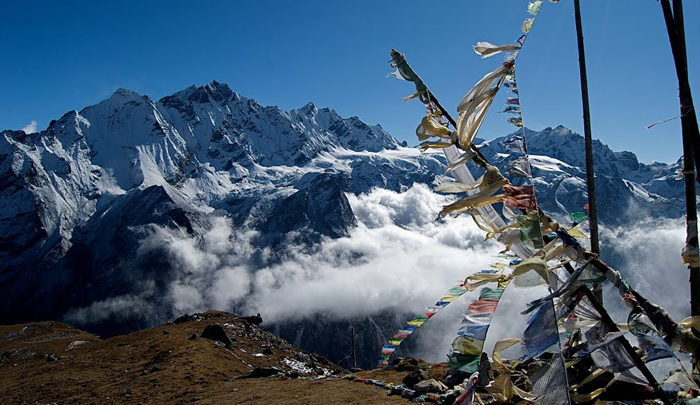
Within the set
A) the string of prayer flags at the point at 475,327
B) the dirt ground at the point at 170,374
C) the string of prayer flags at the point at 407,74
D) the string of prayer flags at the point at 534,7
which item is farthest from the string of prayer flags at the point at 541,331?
the dirt ground at the point at 170,374

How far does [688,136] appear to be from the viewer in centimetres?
112

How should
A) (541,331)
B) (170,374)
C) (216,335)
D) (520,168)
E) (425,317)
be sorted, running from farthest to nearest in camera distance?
1. (216,335)
2. (170,374)
3. (425,317)
4. (520,168)
5. (541,331)

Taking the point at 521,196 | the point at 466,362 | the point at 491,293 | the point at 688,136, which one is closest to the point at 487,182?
the point at 521,196

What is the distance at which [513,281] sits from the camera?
98 centimetres

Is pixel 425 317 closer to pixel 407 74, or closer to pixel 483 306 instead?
pixel 483 306

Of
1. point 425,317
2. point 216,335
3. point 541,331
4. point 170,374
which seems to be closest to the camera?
point 541,331

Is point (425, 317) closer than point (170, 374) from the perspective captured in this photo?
Yes

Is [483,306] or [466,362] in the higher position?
[483,306]

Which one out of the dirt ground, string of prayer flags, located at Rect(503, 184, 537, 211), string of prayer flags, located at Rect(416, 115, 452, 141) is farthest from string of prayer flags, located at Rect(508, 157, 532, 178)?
the dirt ground

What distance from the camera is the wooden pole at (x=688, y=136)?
3.59 feet

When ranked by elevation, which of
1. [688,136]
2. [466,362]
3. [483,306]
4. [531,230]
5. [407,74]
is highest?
[407,74]

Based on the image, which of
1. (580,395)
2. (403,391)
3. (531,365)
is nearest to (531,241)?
(531,365)

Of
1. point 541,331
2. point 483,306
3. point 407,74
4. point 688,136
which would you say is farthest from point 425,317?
point 688,136

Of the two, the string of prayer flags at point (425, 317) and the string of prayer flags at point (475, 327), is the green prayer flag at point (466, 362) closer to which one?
the string of prayer flags at point (475, 327)
